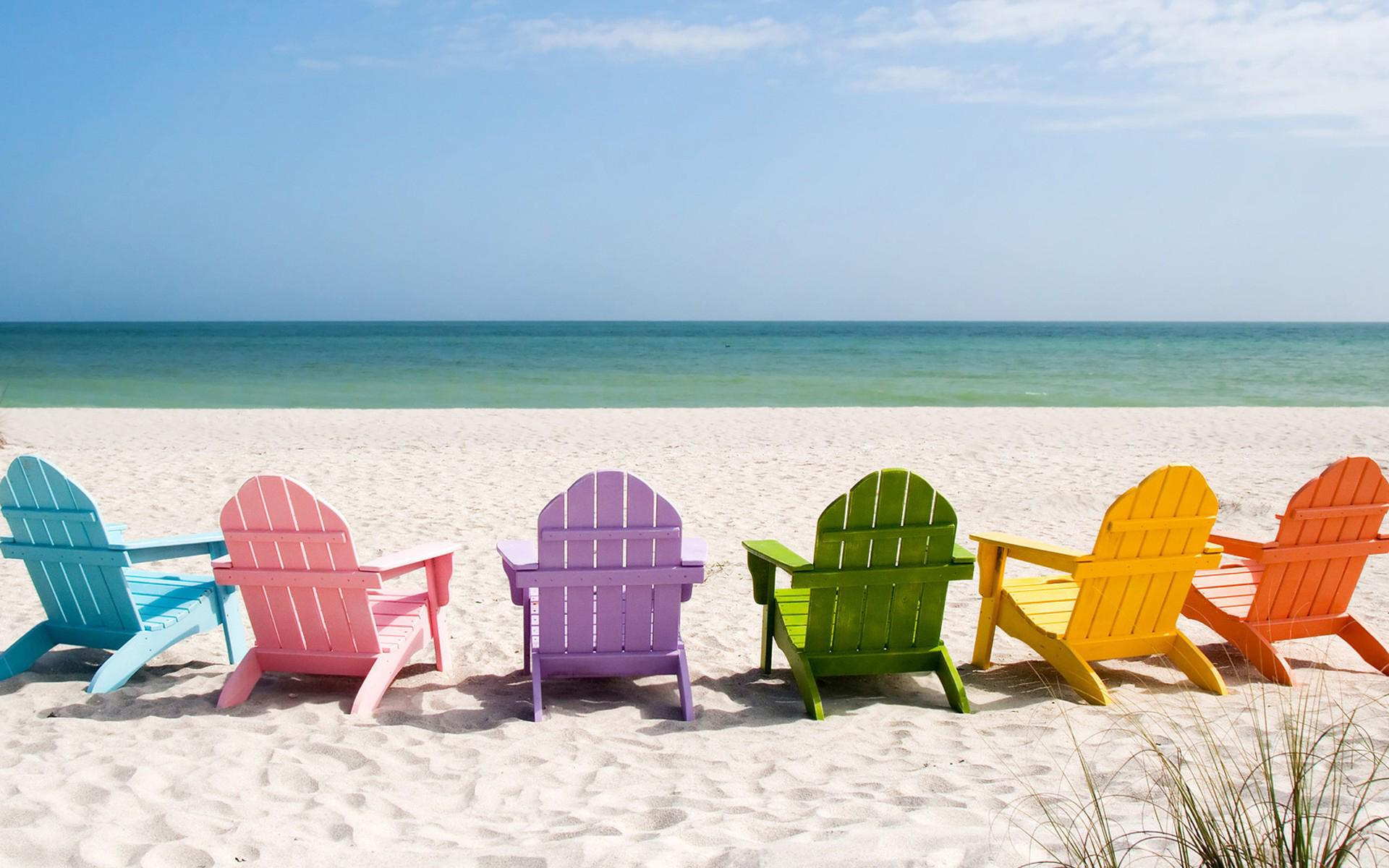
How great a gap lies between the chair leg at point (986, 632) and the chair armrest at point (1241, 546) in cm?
96

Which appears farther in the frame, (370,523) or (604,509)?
(370,523)

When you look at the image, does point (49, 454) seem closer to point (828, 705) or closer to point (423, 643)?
point (423, 643)

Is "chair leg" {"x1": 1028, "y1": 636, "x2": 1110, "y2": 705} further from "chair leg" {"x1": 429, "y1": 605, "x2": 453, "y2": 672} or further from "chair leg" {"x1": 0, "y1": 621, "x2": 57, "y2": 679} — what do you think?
"chair leg" {"x1": 0, "y1": 621, "x2": 57, "y2": 679}

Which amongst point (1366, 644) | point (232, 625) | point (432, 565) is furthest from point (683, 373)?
point (1366, 644)

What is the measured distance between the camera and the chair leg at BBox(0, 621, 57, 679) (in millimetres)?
4051

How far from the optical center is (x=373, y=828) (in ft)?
8.76

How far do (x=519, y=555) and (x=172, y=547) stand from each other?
155 centimetres

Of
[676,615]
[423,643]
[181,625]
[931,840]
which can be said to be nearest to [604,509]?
[676,615]

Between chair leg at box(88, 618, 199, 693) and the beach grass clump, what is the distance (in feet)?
11.5

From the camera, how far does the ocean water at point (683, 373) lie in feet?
75.0

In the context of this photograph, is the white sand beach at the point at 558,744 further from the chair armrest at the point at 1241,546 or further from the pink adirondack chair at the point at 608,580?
the chair armrest at the point at 1241,546

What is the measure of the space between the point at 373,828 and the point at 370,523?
4884mm

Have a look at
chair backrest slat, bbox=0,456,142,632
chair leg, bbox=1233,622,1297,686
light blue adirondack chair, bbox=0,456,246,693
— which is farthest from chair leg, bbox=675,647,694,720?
chair leg, bbox=1233,622,1297,686

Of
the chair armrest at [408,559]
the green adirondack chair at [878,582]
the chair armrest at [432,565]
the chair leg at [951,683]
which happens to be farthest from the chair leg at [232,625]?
the chair leg at [951,683]
